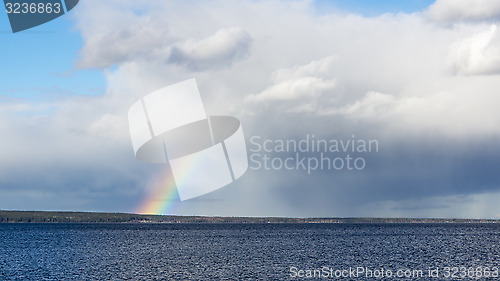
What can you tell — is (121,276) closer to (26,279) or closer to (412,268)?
(26,279)

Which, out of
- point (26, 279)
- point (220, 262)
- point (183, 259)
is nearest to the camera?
point (26, 279)

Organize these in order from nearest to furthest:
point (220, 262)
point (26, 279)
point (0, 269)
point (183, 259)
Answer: point (26, 279) < point (0, 269) < point (220, 262) < point (183, 259)

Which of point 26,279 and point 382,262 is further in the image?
point 382,262

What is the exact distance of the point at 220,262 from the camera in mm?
77250

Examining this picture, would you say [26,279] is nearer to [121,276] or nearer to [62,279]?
[62,279]

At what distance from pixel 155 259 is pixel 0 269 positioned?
933 inches

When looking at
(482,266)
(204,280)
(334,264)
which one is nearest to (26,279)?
(204,280)

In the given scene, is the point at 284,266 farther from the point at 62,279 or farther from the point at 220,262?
the point at 62,279

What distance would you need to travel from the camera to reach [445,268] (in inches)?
2726

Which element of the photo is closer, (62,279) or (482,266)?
(62,279)

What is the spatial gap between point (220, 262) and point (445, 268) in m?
31.6

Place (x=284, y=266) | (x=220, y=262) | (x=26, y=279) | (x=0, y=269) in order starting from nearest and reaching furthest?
(x=26, y=279)
(x=0, y=269)
(x=284, y=266)
(x=220, y=262)

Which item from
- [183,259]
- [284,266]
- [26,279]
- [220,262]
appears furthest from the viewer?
[183,259]

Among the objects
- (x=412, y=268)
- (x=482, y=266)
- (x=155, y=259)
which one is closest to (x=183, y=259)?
(x=155, y=259)
